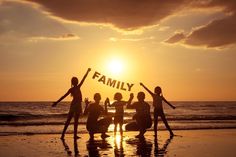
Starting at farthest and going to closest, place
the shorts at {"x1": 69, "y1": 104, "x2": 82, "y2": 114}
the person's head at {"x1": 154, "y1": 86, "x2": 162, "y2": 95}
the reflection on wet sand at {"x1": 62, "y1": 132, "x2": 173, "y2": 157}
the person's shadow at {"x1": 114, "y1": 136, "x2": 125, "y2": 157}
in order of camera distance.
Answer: the person's head at {"x1": 154, "y1": 86, "x2": 162, "y2": 95} < the shorts at {"x1": 69, "y1": 104, "x2": 82, "y2": 114} < the reflection on wet sand at {"x1": 62, "y1": 132, "x2": 173, "y2": 157} < the person's shadow at {"x1": 114, "y1": 136, "x2": 125, "y2": 157}

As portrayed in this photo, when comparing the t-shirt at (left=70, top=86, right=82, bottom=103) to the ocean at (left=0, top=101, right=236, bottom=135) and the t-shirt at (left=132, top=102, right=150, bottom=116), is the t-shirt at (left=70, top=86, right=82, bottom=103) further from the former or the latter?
the ocean at (left=0, top=101, right=236, bottom=135)

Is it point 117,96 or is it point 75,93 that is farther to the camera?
point 117,96

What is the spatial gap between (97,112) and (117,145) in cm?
353

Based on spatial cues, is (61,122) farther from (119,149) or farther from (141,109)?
(119,149)

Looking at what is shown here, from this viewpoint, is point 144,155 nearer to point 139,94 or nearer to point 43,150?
point 43,150

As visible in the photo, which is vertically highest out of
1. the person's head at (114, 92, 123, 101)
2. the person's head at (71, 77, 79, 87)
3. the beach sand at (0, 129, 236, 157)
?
the person's head at (71, 77, 79, 87)

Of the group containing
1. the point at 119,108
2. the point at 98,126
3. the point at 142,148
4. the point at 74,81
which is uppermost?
the point at 74,81

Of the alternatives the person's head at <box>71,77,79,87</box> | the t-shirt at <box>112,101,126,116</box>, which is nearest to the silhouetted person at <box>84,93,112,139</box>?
the t-shirt at <box>112,101,126,116</box>

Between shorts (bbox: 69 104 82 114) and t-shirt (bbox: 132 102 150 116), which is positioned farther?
t-shirt (bbox: 132 102 150 116)

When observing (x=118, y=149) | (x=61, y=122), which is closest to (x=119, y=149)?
(x=118, y=149)

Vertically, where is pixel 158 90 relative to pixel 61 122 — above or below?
above

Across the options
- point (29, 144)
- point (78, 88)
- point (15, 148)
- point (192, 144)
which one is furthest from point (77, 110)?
point (192, 144)

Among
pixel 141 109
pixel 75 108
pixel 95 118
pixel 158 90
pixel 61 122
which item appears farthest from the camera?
pixel 61 122

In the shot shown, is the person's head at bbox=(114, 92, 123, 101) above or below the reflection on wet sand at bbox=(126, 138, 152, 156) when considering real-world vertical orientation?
above
